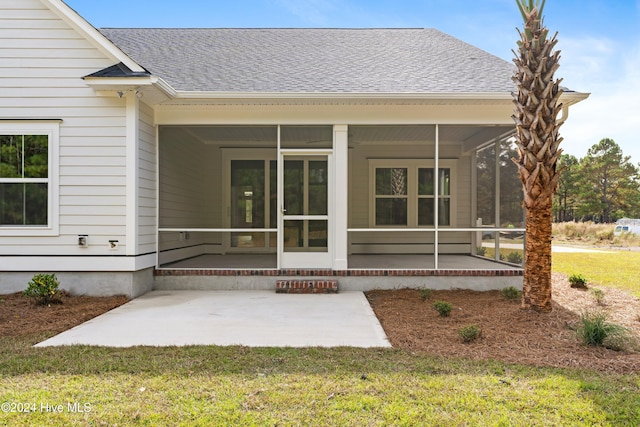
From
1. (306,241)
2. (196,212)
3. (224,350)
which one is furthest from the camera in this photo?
(196,212)

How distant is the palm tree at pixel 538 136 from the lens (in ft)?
16.6

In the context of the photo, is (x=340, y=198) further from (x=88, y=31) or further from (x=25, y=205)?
(x=25, y=205)

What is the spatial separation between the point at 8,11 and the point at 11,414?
635cm

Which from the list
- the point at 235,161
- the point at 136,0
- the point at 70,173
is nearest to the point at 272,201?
the point at 235,161

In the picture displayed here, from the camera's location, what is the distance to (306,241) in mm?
7266

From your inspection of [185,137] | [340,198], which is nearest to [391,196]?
[340,198]

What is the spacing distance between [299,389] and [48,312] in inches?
160

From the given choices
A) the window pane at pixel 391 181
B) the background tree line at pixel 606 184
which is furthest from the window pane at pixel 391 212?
the background tree line at pixel 606 184

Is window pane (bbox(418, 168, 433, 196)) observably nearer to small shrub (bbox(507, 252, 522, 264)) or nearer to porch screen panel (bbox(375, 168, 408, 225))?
porch screen panel (bbox(375, 168, 408, 225))

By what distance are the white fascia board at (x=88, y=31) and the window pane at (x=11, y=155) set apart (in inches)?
74.0

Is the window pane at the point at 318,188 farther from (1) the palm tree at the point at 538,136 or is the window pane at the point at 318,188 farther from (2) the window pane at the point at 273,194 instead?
(2) the window pane at the point at 273,194

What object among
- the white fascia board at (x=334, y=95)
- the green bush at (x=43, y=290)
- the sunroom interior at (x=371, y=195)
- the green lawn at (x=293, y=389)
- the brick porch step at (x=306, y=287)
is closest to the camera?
the green lawn at (x=293, y=389)

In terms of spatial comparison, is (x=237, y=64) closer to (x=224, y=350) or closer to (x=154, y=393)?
(x=224, y=350)

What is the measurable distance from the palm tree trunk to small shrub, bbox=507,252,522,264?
3077mm
